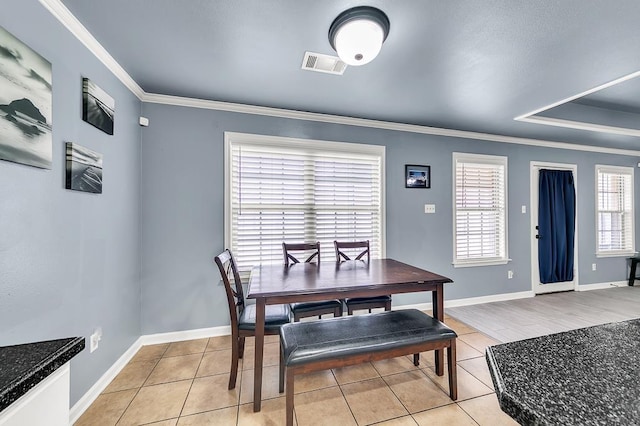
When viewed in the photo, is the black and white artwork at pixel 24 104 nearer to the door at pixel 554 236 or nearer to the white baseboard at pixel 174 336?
the white baseboard at pixel 174 336

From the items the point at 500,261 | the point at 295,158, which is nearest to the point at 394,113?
the point at 295,158

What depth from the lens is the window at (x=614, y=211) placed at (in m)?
4.69

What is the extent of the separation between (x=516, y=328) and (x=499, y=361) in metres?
3.02

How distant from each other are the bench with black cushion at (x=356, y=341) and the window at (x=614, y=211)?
489 centimetres

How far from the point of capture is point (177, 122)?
277 cm

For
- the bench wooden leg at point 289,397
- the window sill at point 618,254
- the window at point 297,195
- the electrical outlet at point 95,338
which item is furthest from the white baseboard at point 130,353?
the window sill at point 618,254

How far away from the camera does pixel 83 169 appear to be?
1767 millimetres

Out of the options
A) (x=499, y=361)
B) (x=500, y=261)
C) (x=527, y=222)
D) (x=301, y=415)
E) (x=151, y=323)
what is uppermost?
(x=527, y=222)

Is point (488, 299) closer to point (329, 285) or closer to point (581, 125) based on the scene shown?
point (581, 125)

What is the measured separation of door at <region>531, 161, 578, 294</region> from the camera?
4.21m

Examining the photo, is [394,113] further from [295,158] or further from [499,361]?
[499,361]

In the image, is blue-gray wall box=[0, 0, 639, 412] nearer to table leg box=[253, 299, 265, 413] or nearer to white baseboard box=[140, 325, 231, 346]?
white baseboard box=[140, 325, 231, 346]

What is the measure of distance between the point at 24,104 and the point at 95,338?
5.06ft

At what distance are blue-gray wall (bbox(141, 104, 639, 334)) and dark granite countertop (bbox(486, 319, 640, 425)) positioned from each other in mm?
2648
